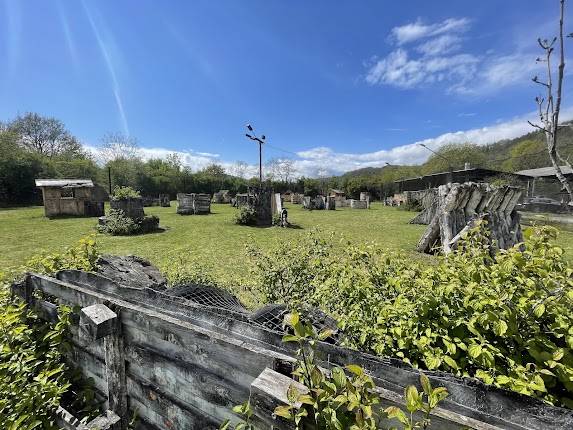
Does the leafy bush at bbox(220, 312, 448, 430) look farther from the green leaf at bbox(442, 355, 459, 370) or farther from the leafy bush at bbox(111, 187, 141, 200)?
the leafy bush at bbox(111, 187, 141, 200)

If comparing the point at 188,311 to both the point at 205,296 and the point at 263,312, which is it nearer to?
the point at 263,312

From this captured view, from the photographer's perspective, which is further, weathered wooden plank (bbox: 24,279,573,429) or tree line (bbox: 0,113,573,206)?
tree line (bbox: 0,113,573,206)

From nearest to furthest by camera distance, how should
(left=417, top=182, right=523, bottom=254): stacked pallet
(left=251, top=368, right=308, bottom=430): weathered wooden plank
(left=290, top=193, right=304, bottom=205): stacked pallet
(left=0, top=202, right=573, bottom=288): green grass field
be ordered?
(left=251, top=368, right=308, bottom=430): weathered wooden plank
(left=0, top=202, right=573, bottom=288): green grass field
(left=417, top=182, right=523, bottom=254): stacked pallet
(left=290, top=193, right=304, bottom=205): stacked pallet

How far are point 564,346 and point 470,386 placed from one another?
1.96 ft

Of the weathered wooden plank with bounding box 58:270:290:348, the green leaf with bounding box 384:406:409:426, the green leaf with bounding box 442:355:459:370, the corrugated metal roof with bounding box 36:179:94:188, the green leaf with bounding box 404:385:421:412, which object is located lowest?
the weathered wooden plank with bounding box 58:270:290:348

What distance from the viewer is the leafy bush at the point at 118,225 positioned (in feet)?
39.5

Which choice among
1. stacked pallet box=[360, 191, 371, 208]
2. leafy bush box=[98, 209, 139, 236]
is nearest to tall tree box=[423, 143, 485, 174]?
stacked pallet box=[360, 191, 371, 208]

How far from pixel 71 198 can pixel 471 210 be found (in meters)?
21.4

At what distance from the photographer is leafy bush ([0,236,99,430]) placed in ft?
7.23

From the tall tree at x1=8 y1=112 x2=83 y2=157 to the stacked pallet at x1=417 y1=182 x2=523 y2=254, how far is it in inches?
1805

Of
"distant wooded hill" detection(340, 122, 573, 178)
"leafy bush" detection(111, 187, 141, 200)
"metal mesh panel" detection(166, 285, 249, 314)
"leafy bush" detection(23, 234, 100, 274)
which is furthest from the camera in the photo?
"distant wooded hill" detection(340, 122, 573, 178)

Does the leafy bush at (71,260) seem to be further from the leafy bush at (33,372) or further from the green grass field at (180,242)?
the green grass field at (180,242)

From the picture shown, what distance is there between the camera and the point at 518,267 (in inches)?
64.0

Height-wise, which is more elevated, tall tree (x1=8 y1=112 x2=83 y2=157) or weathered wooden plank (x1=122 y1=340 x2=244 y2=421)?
tall tree (x1=8 y1=112 x2=83 y2=157)
